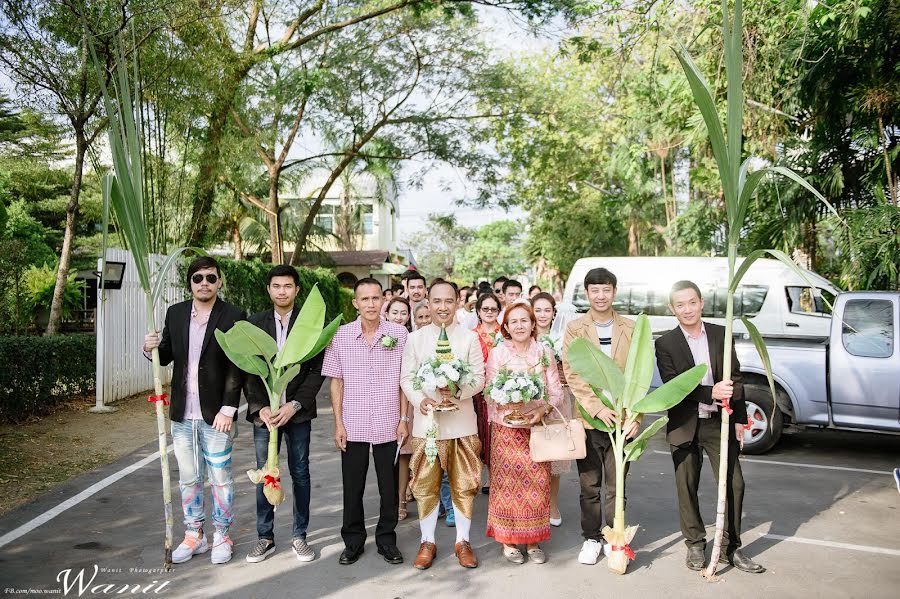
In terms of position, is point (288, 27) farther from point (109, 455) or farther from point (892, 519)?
point (892, 519)

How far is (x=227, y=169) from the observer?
16578 mm

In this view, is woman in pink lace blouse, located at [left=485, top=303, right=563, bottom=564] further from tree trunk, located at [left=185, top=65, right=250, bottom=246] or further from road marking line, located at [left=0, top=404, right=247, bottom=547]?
tree trunk, located at [left=185, top=65, right=250, bottom=246]

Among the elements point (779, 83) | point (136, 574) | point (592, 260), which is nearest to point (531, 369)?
point (136, 574)

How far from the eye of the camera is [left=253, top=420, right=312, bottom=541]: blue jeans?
4820mm

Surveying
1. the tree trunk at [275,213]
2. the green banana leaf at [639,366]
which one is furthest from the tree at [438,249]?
the green banana leaf at [639,366]

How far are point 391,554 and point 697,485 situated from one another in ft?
6.89

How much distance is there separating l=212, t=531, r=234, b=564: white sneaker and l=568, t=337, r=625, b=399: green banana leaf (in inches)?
103

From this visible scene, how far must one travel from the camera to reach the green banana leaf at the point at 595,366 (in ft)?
14.3

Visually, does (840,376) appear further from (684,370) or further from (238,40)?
(238,40)

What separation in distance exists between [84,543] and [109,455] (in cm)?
309

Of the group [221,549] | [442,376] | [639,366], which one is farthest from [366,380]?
[639,366]

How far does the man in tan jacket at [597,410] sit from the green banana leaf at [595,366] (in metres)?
0.22

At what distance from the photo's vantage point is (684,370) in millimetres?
4703

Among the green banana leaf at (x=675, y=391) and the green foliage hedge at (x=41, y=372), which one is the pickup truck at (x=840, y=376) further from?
the green foliage hedge at (x=41, y=372)
